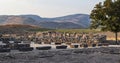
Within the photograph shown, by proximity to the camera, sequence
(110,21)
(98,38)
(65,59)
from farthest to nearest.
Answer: (98,38)
(110,21)
(65,59)

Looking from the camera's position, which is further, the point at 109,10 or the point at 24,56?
the point at 109,10

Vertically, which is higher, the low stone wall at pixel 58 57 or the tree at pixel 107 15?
the tree at pixel 107 15

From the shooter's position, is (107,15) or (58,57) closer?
(58,57)

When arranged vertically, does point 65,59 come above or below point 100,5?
below

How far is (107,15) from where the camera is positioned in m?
54.5

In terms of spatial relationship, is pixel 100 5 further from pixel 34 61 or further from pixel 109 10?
pixel 34 61

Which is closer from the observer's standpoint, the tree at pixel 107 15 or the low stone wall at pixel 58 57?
the low stone wall at pixel 58 57

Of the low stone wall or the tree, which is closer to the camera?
the low stone wall

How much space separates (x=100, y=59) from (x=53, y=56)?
4756 millimetres

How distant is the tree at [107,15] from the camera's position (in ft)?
176

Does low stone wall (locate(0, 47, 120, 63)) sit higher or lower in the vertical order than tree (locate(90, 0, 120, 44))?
lower

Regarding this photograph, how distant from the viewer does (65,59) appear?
34.4 m

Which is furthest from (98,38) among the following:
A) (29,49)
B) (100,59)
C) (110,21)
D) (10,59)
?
(10,59)

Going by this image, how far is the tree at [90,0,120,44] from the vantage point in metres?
53.7
